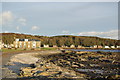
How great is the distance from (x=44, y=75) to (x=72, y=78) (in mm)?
2600

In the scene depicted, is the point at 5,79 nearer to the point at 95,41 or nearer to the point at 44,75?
the point at 44,75

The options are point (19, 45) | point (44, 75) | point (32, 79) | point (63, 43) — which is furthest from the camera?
point (63, 43)

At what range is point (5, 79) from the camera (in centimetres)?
1076

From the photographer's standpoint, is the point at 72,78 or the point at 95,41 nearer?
the point at 72,78

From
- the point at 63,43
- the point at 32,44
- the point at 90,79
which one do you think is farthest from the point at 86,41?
the point at 90,79

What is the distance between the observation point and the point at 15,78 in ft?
36.2

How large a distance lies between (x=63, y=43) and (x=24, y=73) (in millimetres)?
129039

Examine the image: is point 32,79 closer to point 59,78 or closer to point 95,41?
point 59,78

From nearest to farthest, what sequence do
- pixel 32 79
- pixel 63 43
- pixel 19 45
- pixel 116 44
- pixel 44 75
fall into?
pixel 32 79, pixel 44 75, pixel 19 45, pixel 63 43, pixel 116 44

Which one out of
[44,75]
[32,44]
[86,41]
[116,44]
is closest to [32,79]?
[44,75]

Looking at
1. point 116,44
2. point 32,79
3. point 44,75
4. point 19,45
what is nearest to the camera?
point 32,79

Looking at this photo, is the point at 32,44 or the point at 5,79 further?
the point at 32,44

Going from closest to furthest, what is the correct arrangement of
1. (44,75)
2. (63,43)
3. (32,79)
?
(32,79) → (44,75) → (63,43)

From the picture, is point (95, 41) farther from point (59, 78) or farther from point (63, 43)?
point (59, 78)
